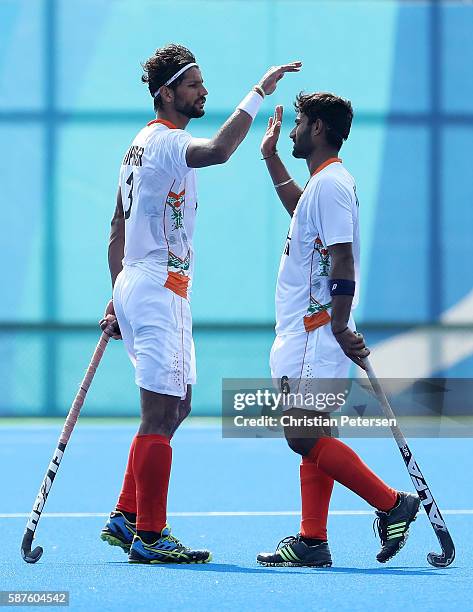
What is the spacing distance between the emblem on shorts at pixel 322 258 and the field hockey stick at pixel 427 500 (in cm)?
40

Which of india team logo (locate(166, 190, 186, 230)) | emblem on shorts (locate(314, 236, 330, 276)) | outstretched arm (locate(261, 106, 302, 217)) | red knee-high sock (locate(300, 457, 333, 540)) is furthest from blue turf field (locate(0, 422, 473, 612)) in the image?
outstretched arm (locate(261, 106, 302, 217))

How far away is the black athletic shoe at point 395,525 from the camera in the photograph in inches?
206

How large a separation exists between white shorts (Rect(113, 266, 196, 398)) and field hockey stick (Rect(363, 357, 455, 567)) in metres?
0.75

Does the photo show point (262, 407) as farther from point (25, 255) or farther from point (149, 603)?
point (149, 603)

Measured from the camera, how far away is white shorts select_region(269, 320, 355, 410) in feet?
17.5

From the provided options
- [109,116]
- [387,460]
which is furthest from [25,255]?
[387,460]

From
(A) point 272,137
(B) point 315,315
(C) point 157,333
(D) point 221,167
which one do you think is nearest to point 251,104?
(A) point 272,137

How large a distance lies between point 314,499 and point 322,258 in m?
0.96

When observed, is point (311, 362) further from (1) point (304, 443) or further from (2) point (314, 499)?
(2) point (314, 499)

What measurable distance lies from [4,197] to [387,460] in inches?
212

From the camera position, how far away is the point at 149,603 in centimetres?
451

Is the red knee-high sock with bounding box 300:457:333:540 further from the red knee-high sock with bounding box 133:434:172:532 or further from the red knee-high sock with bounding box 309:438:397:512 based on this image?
the red knee-high sock with bounding box 133:434:172:532

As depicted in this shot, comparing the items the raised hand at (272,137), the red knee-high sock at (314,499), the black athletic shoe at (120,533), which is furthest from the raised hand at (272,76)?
the black athletic shoe at (120,533)

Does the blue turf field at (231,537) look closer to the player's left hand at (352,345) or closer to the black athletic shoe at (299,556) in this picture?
the black athletic shoe at (299,556)
